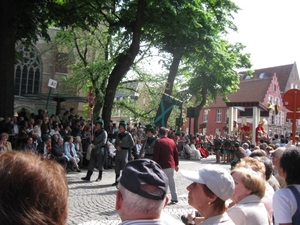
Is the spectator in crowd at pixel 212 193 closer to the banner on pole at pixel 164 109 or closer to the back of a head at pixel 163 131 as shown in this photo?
the back of a head at pixel 163 131

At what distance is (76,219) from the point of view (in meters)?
6.90

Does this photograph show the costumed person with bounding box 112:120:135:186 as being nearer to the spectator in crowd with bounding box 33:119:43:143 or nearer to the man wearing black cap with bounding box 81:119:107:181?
the man wearing black cap with bounding box 81:119:107:181

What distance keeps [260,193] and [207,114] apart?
2561 inches

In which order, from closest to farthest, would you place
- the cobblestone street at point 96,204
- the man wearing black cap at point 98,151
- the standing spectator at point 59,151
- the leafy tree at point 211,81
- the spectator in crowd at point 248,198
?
the spectator in crowd at point 248,198, the cobblestone street at point 96,204, the man wearing black cap at point 98,151, the standing spectator at point 59,151, the leafy tree at point 211,81

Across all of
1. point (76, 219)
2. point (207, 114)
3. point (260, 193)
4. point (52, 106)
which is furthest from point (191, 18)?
point (207, 114)

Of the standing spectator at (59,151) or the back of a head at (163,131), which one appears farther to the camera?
the standing spectator at (59,151)

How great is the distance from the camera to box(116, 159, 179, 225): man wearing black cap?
6.54 feet

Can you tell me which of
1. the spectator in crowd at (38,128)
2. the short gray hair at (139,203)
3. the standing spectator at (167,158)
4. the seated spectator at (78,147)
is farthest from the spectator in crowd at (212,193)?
the seated spectator at (78,147)

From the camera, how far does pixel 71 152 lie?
14.3m

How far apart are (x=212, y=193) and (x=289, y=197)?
750 mm

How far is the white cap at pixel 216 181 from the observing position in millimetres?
2760

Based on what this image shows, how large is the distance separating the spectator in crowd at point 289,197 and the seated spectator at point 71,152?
11399 millimetres

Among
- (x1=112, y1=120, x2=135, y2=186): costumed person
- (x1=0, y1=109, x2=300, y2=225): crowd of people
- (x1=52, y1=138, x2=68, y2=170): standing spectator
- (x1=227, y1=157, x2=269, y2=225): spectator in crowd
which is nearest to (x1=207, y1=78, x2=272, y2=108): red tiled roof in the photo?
(x1=52, y1=138, x2=68, y2=170): standing spectator

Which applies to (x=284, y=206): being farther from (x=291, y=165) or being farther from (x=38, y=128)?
(x=38, y=128)
